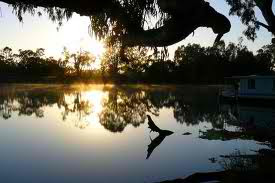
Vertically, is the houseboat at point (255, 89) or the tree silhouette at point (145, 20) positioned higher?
the tree silhouette at point (145, 20)

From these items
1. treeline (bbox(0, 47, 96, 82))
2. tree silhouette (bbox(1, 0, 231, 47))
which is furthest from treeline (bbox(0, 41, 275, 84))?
tree silhouette (bbox(1, 0, 231, 47))

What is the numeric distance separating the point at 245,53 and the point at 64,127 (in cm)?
8041

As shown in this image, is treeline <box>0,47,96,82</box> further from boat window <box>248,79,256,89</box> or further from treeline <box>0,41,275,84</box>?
boat window <box>248,79,256,89</box>

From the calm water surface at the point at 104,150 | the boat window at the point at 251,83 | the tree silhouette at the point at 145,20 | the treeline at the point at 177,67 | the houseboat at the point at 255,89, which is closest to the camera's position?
the tree silhouette at the point at 145,20

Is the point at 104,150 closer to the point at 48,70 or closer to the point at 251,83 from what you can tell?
the point at 251,83

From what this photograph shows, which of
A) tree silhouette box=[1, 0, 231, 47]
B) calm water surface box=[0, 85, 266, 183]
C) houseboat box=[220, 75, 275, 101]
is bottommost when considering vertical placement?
calm water surface box=[0, 85, 266, 183]

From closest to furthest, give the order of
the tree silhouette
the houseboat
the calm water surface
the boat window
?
the tree silhouette
the calm water surface
the houseboat
the boat window

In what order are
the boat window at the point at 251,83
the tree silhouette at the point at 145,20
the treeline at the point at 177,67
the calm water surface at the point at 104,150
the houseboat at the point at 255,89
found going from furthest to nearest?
the treeline at the point at 177,67 → the boat window at the point at 251,83 → the houseboat at the point at 255,89 → the calm water surface at the point at 104,150 → the tree silhouette at the point at 145,20

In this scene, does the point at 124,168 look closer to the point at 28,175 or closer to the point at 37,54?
the point at 28,175

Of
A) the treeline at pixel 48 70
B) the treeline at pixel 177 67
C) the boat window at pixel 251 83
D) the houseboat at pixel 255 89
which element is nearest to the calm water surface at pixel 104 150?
the houseboat at pixel 255 89

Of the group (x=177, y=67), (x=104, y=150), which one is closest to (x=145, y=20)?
(x=104, y=150)

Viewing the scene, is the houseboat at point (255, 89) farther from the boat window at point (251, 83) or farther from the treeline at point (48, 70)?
the treeline at point (48, 70)

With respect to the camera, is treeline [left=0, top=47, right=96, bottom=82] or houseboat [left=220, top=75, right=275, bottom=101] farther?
treeline [left=0, top=47, right=96, bottom=82]

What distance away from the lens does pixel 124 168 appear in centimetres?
1591
